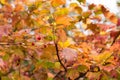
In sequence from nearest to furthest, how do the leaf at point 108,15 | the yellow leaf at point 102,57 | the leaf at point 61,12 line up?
the yellow leaf at point 102,57
the leaf at point 61,12
the leaf at point 108,15

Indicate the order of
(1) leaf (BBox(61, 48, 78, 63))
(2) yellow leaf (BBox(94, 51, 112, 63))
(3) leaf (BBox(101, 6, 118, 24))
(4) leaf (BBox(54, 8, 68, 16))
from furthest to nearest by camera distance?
(3) leaf (BBox(101, 6, 118, 24)) → (4) leaf (BBox(54, 8, 68, 16)) → (2) yellow leaf (BBox(94, 51, 112, 63)) → (1) leaf (BBox(61, 48, 78, 63))

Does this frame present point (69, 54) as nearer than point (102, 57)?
Yes

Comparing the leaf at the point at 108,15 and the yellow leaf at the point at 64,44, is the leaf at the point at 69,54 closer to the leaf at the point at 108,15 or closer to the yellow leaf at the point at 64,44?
the yellow leaf at the point at 64,44

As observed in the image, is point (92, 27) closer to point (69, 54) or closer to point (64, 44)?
point (64, 44)

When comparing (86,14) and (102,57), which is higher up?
(86,14)

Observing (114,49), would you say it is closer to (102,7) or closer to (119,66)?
(119,66)

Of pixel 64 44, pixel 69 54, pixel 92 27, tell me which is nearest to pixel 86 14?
pixel 92 27

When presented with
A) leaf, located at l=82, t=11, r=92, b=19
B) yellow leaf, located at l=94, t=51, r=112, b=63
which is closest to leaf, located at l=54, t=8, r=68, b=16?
leaf, located at l=82, t=11, r=92, b=19

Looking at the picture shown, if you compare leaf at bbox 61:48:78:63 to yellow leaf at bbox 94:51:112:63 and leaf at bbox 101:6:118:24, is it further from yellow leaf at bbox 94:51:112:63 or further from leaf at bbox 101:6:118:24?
leaf at bbox 101:6:118:24

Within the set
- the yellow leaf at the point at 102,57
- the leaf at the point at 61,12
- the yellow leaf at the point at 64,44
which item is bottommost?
the yellow leaf at the point at 102,57

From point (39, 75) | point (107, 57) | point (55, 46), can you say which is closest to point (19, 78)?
point (39, 75)

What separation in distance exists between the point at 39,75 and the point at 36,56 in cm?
13

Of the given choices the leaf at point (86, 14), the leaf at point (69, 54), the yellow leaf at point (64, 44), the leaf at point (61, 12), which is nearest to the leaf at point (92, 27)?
the leaf at point (86, 14)

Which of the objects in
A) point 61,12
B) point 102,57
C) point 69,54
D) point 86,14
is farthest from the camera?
point 86,14
